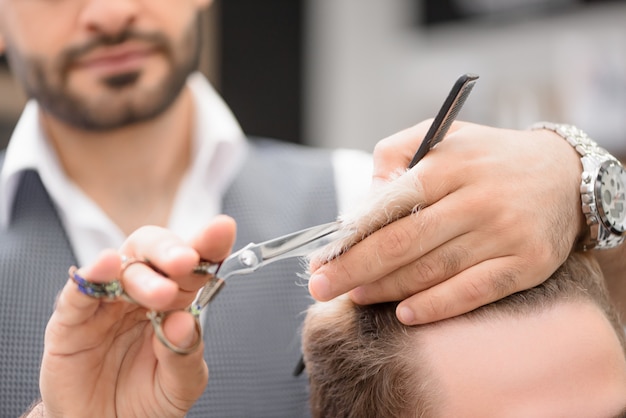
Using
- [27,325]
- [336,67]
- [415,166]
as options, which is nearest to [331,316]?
[415,166]

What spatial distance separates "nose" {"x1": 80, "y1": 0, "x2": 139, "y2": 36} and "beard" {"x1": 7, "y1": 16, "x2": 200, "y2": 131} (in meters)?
0.02

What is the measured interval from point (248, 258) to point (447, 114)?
0.29 m

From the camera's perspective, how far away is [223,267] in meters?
0.91

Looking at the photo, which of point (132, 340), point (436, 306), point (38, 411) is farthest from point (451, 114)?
point (38, 411)

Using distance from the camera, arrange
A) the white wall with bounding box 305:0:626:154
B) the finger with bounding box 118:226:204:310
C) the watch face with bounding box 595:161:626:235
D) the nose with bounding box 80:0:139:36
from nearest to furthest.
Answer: the finger with bounding box 118:226:204:310
the watch face with bounding box 595:161:626:235
the nose with bounding box 80:0:139:36
the white wall with bounding box 305:0:626:154

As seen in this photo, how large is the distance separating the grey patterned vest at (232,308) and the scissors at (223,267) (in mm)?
537

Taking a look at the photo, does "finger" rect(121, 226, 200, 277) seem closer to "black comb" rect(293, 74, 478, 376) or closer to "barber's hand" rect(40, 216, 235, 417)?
"barber's hand" rect(40, 216, 235, 417)

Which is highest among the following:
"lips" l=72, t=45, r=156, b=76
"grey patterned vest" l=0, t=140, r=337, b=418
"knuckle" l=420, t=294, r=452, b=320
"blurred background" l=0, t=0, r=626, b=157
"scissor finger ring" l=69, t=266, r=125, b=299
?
"lips" l=72, t=45, r=156, b=76

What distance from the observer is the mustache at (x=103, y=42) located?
154cm

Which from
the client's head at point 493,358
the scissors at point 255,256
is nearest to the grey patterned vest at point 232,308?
the client's head at point 493,358

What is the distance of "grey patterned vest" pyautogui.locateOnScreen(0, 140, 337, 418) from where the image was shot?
56.2 inches

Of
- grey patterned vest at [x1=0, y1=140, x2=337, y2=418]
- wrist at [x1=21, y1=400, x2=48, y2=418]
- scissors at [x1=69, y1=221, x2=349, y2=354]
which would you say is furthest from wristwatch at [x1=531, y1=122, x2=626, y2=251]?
wrist at [x1=21, y1=400, x2=48, y2=418]

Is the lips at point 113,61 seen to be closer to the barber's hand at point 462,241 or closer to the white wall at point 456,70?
the barber's hand at point 462,241

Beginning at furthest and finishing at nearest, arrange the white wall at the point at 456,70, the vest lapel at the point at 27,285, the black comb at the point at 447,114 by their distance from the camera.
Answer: the white wall at the point at 456,70, the vest lapel at the point at 27,285, the black comb at the point at 447,114
